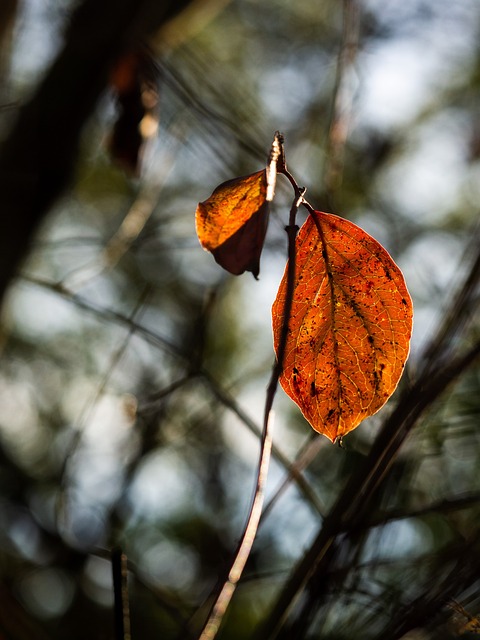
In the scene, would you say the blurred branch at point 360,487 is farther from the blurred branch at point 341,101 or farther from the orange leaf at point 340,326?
the blurred branch at point 341,101

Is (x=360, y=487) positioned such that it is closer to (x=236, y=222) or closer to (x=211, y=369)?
(x=236, y=222)

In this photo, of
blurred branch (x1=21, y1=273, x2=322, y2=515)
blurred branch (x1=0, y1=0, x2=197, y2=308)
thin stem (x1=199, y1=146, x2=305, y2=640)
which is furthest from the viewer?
blurred branch (x1=0, y1=0, x2=197, y2=308)

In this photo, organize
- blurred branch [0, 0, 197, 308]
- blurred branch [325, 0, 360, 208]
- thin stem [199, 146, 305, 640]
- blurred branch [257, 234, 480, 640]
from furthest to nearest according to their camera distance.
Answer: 1. blurred branch [0, 0, 197, 308]
2. blurred branch [325, 0, 360, 208]
3. blurred branch [257, 234, 480, 640]
4. thin stem [199, 146, 305, 640]

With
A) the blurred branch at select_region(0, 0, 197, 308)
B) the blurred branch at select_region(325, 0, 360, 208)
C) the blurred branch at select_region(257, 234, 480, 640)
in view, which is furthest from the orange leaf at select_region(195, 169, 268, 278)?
the blurred branch at select_region(0, 0, 197, 308)

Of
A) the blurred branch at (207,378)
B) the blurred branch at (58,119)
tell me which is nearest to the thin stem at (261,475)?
the blurred branch at (207,378)

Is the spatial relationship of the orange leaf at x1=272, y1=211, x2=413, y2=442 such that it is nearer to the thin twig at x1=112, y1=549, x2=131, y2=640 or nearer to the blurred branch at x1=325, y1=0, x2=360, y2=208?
the thin twig at x1=112, y1=549, x2=131, y2=640

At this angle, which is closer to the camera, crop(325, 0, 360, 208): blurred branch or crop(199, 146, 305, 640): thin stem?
crop(199, 146, 305, 640): thin stem

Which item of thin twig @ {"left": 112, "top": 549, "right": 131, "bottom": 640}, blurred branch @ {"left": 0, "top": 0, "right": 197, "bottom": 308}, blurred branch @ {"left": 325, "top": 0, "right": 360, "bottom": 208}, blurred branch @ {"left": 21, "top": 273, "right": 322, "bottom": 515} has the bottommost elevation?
thin twig @ {"left": 112, "top": 549, "right": 131, "bottom": 640}
